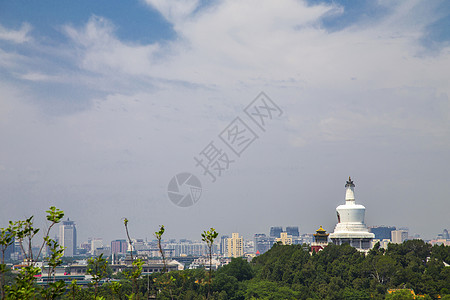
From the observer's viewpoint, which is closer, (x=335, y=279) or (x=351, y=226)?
(x=335, y=279)

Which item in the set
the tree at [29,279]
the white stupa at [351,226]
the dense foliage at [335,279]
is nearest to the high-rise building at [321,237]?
the white stupa at [351,226]

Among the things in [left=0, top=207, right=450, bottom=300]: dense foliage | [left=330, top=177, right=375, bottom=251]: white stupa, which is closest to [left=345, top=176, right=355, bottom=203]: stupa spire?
[left=330, top=177, right=375, bottom=251]: white stupa

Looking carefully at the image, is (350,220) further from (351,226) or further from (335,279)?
(335,279)

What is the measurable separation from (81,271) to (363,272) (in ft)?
238

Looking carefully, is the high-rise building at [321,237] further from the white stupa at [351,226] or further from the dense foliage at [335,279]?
the dense foliage at [335,279]

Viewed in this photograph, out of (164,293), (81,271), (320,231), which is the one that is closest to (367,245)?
(320,231)

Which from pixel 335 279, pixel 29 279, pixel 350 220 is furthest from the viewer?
pixel 350 220

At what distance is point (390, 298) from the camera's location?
36.5m

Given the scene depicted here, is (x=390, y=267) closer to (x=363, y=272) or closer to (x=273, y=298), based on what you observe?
(x=363, y=272)

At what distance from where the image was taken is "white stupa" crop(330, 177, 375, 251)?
5573 centimetres

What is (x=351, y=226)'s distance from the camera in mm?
56750

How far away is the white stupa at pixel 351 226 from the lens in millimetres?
55734

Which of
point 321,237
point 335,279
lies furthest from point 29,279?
point 321,237

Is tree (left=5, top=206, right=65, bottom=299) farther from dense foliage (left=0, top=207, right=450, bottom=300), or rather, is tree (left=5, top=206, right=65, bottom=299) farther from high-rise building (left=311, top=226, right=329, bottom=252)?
high-rise building (left=311, top=226, right=329, bottom=252)
